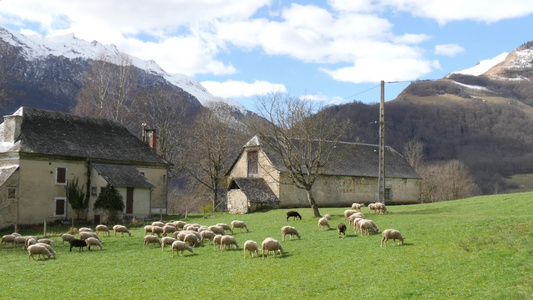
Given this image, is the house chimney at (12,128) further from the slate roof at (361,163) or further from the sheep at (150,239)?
the sheep at (150,239)

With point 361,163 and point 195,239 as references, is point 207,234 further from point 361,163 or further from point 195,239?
point 361,163

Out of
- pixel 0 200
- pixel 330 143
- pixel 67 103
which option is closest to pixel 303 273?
pixel 330 143

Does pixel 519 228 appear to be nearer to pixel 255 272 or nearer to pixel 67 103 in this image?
pixel 255 272

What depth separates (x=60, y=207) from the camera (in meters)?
43.0

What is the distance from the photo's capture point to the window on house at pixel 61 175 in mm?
43219

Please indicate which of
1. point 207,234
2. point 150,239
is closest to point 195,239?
point 207,234

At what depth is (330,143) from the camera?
41.5 meters

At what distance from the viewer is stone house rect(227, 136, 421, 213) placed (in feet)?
162

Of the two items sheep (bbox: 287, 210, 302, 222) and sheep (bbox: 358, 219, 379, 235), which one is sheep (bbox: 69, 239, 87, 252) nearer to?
sheep (bbox: 358, 219, 379, 235)

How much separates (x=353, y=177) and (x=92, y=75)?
34.6 meters

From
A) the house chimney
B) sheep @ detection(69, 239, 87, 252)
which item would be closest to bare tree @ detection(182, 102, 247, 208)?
the house chimney

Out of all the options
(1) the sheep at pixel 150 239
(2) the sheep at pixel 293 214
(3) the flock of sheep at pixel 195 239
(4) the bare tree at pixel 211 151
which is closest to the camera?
(3) the flock of sheep at pixel 195 239

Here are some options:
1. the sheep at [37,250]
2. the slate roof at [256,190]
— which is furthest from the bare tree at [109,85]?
the sheep at [37,250]

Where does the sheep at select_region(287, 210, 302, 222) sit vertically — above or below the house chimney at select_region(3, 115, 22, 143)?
below
